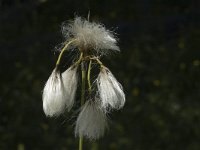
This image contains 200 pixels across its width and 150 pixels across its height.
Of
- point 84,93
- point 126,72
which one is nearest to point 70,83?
point 84,93

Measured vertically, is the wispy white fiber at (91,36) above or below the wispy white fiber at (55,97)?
above

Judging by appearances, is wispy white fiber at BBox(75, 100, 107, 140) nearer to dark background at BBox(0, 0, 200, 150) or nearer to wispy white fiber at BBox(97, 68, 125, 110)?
wispy white fiber at BBox(97, 68, 125, 110)

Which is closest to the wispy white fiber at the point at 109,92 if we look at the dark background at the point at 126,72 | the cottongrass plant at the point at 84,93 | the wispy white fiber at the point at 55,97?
the cottongrass plant at the point at 84,93

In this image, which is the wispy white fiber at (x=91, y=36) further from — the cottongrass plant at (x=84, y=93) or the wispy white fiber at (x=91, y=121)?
the wispy white fiber at (x=91, y=121)

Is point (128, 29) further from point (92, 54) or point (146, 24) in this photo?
point (92, 54)

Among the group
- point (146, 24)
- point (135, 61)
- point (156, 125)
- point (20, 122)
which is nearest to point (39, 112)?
point (20, 122)

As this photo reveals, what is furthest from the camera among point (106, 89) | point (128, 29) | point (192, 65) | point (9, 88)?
point (128, 29)
